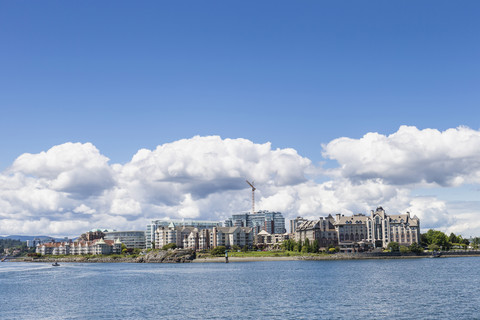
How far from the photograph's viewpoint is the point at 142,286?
9119cm

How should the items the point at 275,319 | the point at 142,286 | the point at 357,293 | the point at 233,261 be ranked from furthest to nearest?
1. the point at 233,261
2. the point at 142,286
3. the point at 357,293
4. the point at 275,319

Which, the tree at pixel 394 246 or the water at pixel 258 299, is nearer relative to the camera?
the water at pixel 258 299

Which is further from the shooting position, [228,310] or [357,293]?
[357,293]


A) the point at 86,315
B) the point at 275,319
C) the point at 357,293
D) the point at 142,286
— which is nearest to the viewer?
the point at 275,319

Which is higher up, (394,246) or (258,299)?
(394,246)

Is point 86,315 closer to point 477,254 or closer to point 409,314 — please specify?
point 409,314

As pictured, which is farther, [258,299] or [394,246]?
[394,246]

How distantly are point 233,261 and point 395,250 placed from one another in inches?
2447

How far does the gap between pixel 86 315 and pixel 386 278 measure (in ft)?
195

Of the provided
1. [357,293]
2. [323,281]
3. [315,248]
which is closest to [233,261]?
[315,248]

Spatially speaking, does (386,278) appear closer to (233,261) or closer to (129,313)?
(129,313)

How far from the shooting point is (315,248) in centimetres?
18612

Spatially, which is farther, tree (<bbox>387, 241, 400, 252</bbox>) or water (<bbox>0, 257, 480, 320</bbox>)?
tree (<bbox>387, 241, 400, 252</bbox>)

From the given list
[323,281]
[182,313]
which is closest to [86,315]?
[182,313]
